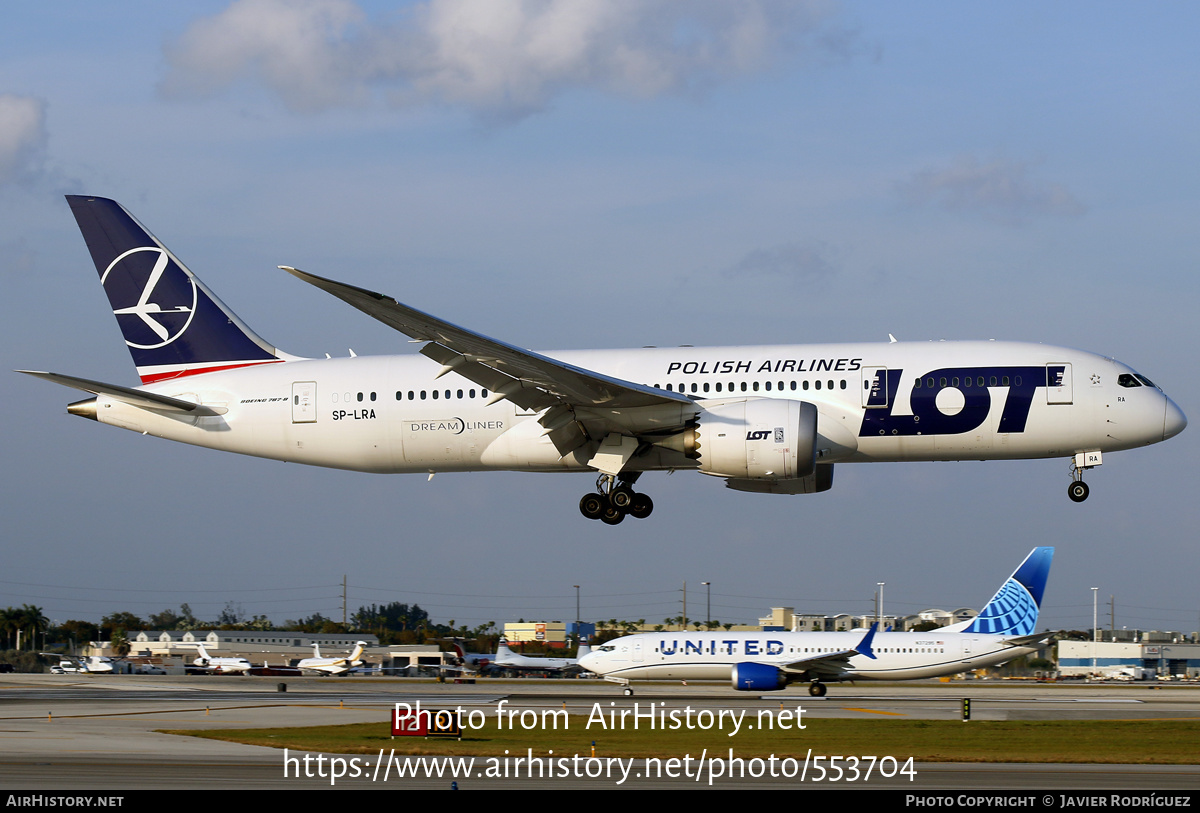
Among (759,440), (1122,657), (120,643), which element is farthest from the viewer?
(120,643)

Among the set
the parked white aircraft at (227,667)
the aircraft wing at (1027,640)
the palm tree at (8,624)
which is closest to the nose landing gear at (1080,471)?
the aircraft wing at (1027,640)

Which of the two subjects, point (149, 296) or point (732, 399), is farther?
point (149, 296)

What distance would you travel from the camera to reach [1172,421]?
1268 inches

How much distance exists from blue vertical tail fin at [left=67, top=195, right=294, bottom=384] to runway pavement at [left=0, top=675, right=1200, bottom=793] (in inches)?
450

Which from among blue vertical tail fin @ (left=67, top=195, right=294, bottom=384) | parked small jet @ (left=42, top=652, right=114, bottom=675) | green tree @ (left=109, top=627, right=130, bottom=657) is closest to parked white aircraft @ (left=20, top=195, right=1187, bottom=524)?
blue vertical tail fin @ (left=67, top=195, right=294, bottom=384)

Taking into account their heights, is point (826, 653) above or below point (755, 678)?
above

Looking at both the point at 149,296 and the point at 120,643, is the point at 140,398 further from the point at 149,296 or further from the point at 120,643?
the point at 120,643

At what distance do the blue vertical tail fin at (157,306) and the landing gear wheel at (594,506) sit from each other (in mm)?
10974

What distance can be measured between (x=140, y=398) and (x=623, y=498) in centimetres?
1476

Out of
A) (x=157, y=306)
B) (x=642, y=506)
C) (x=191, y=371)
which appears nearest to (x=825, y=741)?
(x=642, y=506)

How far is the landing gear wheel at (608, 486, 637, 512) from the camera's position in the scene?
35.2 metres

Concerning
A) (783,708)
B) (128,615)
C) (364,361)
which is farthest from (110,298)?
(128,615)

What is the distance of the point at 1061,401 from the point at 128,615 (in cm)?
15424

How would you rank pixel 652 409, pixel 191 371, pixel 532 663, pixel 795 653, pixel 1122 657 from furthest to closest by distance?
pixel 1122 657, pixel 532 663, pixel 795 653, pixel 191 371, pixel 652 409
